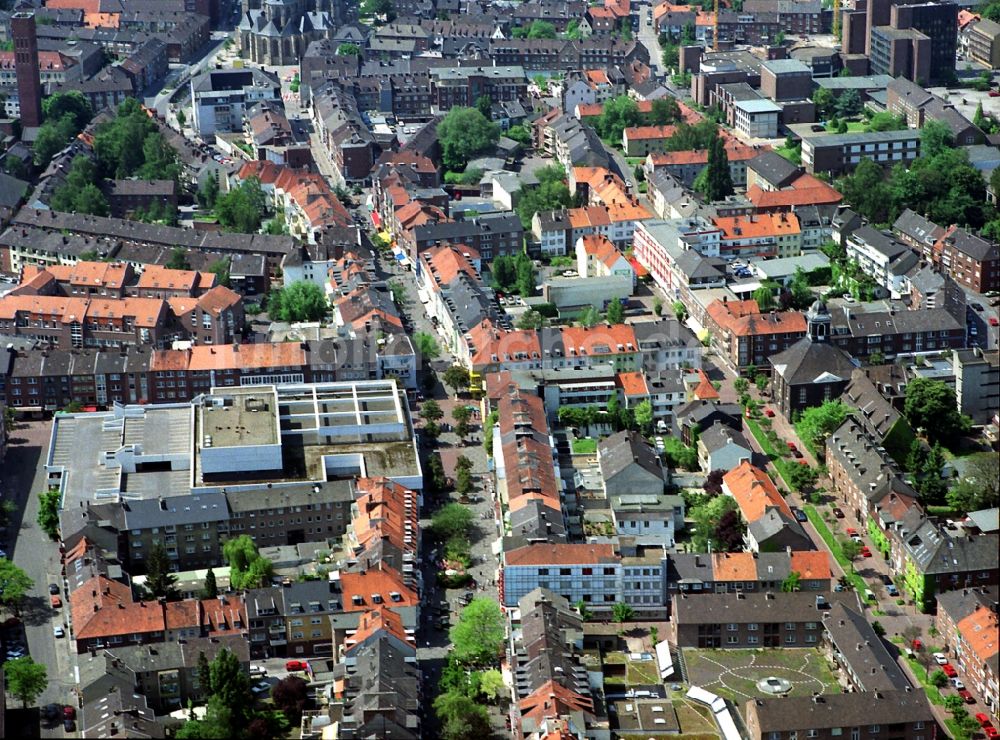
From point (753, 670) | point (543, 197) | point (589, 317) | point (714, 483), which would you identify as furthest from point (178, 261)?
Answer: point (753, 670)

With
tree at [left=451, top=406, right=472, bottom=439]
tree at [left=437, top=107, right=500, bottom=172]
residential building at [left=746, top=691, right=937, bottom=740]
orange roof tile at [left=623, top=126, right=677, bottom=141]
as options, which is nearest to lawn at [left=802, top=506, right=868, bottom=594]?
residential building at [left=746, top=691, right=937, bottom=740]

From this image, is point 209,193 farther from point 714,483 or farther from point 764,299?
point 714,483

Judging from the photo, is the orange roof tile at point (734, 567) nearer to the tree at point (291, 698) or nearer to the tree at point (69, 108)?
the tree at point (291, 698)

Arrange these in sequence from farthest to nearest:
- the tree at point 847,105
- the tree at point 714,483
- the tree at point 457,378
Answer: the tree at point 847,105
the tree at point 457,378
the tree at point 714,483

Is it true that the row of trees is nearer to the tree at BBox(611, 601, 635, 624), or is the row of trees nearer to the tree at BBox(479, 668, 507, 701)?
the tree at BBox(611, 601, 635, 624)

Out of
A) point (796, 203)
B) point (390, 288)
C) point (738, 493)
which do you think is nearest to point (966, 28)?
point (796, 203)

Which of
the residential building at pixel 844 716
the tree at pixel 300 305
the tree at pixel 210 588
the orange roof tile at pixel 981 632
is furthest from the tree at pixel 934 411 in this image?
the tree at pixel 210 588
